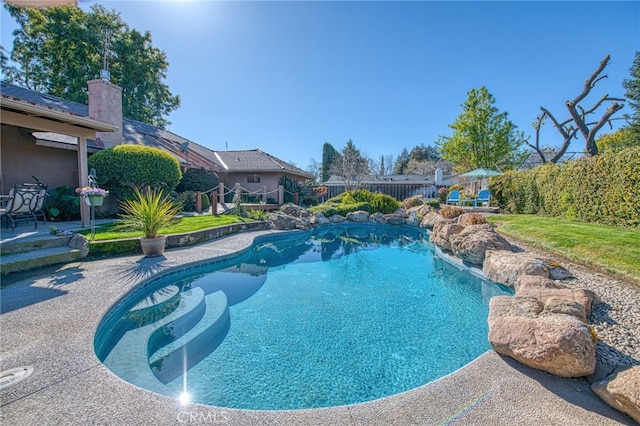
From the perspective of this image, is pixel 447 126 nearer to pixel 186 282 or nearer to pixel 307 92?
pixel 307 92

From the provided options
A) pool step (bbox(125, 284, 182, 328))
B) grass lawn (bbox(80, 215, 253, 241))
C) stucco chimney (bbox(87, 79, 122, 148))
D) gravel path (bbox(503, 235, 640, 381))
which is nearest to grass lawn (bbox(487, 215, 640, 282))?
gravel path (bbox(503, 235, 640, 381))

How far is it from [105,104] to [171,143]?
5.18 metres

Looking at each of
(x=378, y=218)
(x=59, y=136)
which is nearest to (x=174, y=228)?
(x=59, y=136)

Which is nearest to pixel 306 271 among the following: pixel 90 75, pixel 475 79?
pixel 90 75

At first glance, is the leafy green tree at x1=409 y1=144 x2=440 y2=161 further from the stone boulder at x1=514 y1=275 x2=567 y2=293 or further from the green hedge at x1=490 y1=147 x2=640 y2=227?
the stone boulder at x1=514 y1=275 x2=567 y2=293

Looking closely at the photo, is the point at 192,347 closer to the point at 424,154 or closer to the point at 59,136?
the point at 59,136

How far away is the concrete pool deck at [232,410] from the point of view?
2.06 metres

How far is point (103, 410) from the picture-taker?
209cm

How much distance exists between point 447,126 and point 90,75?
103 ft

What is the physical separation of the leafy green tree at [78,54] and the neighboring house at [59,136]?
8.39 metres

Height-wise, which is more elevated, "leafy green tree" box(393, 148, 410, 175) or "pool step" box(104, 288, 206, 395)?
"leafy green tree" box(393, 148, 410, 175)

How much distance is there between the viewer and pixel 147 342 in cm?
364

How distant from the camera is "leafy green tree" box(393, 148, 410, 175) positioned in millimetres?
44094

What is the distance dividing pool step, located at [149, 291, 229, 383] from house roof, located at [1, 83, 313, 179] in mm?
9978
